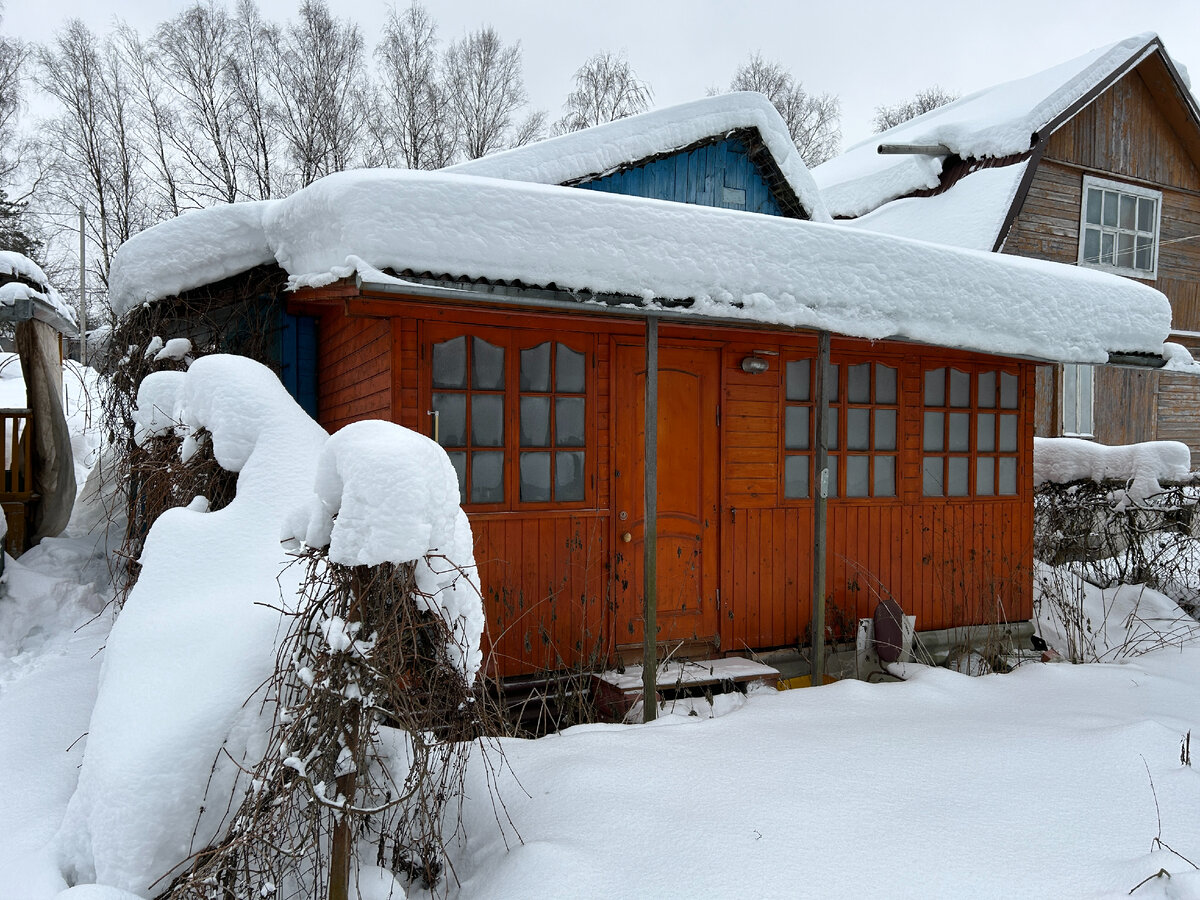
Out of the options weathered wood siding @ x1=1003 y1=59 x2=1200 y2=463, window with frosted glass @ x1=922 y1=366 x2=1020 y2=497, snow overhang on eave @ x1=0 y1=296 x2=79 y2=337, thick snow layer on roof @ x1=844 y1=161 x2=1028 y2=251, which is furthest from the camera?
weathered wood siding @ x1=1003 y1=59 x2=1200 y2=463

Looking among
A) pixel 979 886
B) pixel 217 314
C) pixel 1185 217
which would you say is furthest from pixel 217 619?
pixel 1185 217

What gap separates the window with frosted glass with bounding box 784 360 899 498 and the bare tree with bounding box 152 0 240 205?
54.2ft

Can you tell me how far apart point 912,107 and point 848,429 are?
25.3 m

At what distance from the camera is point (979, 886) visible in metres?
2.93

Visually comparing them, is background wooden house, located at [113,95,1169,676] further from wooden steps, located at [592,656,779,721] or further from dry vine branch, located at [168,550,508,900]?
dry vine branch, located at [168,550,508,900]

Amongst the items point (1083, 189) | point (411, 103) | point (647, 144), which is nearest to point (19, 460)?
point (647, 144)

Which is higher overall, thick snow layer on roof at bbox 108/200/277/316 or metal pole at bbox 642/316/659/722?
thick snow layer on roof at bbox 108/200/277/316

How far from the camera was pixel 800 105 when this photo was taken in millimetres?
24250

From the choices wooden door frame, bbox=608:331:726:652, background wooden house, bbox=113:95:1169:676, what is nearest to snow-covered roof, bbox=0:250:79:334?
background wooden house, bbox=113:95:1169:676

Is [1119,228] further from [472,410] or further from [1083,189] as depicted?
[472,410]

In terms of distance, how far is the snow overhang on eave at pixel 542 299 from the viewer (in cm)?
383

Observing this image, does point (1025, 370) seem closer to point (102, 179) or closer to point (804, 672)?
point (804, 672)

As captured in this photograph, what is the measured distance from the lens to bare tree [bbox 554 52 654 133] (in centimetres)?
2048

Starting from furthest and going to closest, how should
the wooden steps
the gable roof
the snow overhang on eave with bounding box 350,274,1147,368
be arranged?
1. the gable roof
2. the wooden steps
3. the snow overhang on eave with bounding box 350,274,1147,368
